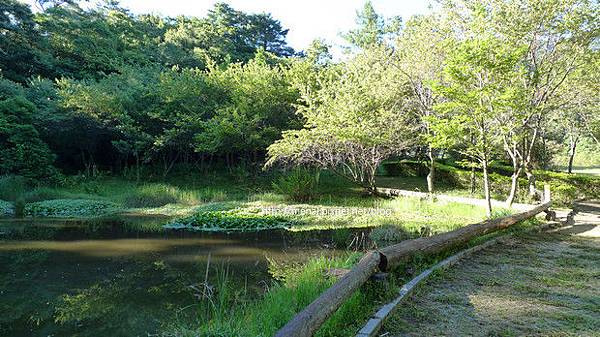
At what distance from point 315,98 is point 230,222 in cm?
722

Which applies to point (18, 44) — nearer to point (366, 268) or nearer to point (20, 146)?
point (20, 146)

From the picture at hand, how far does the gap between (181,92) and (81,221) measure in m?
8.96

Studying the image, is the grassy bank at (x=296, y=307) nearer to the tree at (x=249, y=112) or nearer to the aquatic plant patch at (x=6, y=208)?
the aquatic plant patch at (x=6, y=208)

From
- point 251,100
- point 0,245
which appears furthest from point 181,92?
point 0,245

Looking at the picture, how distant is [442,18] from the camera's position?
46.9 ft

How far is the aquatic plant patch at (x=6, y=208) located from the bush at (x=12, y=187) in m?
0.68

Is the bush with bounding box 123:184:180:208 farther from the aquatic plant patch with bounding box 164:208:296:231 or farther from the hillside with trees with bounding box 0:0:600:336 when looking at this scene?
the aquatic plant patch with bounding box 164:208:296:231

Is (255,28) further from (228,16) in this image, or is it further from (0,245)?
(0,245)

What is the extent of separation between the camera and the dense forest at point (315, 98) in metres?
11.9

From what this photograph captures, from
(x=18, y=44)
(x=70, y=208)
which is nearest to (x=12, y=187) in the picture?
(x=70, y=208)

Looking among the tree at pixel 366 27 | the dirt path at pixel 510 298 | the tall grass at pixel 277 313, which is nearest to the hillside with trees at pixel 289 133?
the tall grass at pixel 277 313

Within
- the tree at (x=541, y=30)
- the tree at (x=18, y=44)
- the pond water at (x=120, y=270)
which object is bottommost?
the pond water at (x=120, y=270)

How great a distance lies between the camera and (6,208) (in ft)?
47.8

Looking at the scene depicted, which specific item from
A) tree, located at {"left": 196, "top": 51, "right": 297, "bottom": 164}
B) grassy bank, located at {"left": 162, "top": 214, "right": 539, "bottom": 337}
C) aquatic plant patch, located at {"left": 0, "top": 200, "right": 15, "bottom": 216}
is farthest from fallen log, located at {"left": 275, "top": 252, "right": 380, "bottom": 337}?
aquatic plant patch, located at {"left": 0, "top": 200, "right": 15, "bottom": 216}
